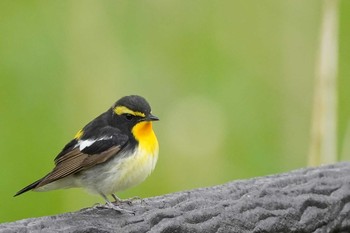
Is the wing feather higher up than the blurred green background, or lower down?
lower down

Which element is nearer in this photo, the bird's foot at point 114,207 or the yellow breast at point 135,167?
the bird's foot at point 114,207

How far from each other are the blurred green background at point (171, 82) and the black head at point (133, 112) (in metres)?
1.22

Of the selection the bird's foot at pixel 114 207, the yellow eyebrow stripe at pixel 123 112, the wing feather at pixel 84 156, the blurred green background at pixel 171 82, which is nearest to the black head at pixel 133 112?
the yellow eyebrow stripe at pixel 123 112

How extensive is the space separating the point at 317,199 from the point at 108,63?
189 cm

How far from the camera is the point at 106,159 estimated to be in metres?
3.31

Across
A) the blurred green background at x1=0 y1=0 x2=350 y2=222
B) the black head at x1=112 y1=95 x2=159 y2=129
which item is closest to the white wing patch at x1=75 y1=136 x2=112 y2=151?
the black head at x1=112 y1=95 x2=159 y2=129

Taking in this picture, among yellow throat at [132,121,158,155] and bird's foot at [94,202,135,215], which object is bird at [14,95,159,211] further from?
bird's foot at [94,202,135,215]

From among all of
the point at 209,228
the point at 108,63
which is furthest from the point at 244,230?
the point at 108,63

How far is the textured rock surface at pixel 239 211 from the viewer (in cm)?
273

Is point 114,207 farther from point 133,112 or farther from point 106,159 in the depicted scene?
point 133,112

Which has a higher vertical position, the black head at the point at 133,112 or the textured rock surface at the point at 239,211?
the black head at the point at 133,112

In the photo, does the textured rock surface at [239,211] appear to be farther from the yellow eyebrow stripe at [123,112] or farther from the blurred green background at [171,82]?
the blurred green background at [171,82]

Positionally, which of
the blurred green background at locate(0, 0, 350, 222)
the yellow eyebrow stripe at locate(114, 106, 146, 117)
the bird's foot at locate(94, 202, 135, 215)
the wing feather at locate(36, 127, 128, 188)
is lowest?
the bird's foot at locate(94, 202, 135, 215)

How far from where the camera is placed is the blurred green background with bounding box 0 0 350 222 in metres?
4.80
